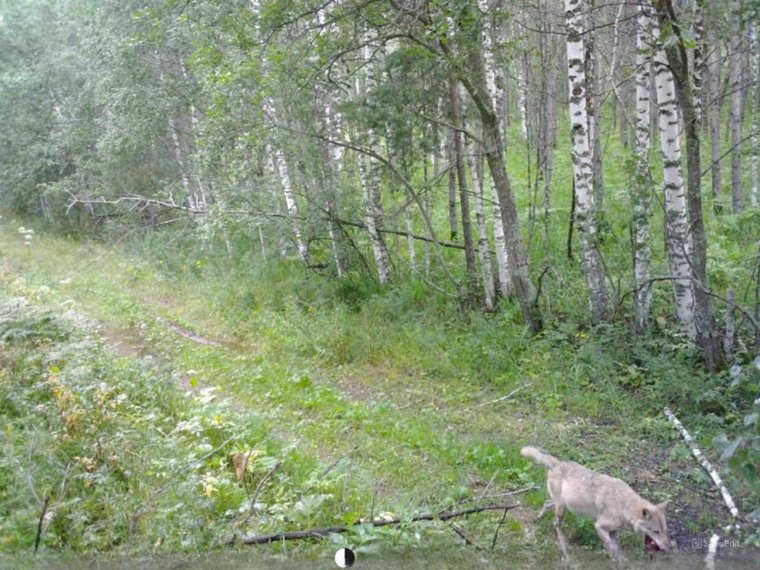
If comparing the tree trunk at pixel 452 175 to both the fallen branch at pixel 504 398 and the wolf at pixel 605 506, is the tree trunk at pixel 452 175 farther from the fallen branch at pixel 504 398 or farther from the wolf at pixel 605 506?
the wolf at pixel 605 506

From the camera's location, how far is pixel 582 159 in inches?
363

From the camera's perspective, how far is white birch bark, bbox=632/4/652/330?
853 cm

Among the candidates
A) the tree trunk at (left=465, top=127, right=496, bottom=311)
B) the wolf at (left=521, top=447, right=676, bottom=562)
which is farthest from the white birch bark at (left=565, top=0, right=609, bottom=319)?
the wolf at (left=521, top=447, right=676, bottom=562)

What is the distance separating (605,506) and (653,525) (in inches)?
11.9

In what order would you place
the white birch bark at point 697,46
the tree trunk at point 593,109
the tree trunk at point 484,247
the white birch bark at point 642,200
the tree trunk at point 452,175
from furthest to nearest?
the tree trunk at point 452,175
the tree trunk at point 484,247
the tree trunk at point 593,109
the white birch bark at point 642,200
the white birch bark at point 697,46

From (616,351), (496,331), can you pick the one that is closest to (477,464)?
(616,351)

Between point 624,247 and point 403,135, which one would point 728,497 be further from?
point 403,135

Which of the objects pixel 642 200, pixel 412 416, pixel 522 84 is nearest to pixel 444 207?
pixel 522 84

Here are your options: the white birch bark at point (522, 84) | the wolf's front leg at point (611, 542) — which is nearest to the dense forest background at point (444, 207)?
the white birch bark at point (522, 84)

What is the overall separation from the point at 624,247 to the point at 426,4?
4959 millimetres

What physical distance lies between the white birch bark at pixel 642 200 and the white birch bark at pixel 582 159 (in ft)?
1.80

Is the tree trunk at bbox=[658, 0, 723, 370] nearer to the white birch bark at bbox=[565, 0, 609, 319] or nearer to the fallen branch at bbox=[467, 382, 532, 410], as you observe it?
the white birch bark at bbox=[565, 0, 609, 319]

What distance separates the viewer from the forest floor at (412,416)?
A: 13.4ft

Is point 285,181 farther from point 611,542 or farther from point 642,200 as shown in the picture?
point 611,542
